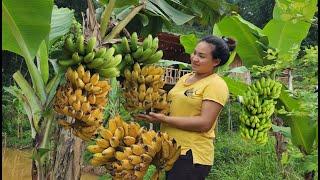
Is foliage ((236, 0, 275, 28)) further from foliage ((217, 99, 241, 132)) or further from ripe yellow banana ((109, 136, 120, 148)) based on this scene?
ripe yellow banana ((109, 136, 120, 148))

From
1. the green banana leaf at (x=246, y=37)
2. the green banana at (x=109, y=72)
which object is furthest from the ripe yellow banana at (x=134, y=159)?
the green banana leaf at (x=246, y=37)

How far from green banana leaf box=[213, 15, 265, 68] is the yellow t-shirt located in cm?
95

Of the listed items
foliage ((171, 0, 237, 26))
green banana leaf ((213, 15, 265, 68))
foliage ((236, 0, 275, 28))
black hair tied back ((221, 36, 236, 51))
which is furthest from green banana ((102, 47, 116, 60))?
foliage ((236, 0, 275, 28))

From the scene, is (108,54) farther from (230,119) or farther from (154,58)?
(230,119)

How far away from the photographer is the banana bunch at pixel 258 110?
1.73 metres

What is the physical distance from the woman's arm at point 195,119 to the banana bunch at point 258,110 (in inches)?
7.8

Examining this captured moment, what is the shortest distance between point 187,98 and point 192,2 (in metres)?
0.94

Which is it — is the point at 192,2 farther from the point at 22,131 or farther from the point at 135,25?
the point at 22,131

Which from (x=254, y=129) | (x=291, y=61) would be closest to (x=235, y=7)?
(x=254, y=129)

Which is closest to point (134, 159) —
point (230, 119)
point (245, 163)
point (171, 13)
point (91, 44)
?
point (91, 44)

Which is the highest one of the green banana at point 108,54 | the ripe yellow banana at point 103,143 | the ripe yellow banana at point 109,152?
the green banana at point 108,54

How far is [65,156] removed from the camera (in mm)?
1683

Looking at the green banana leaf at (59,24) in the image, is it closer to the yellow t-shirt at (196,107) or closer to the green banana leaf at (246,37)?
the yellow t-shirt at (196,107)

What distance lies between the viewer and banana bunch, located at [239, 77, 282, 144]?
173cm
